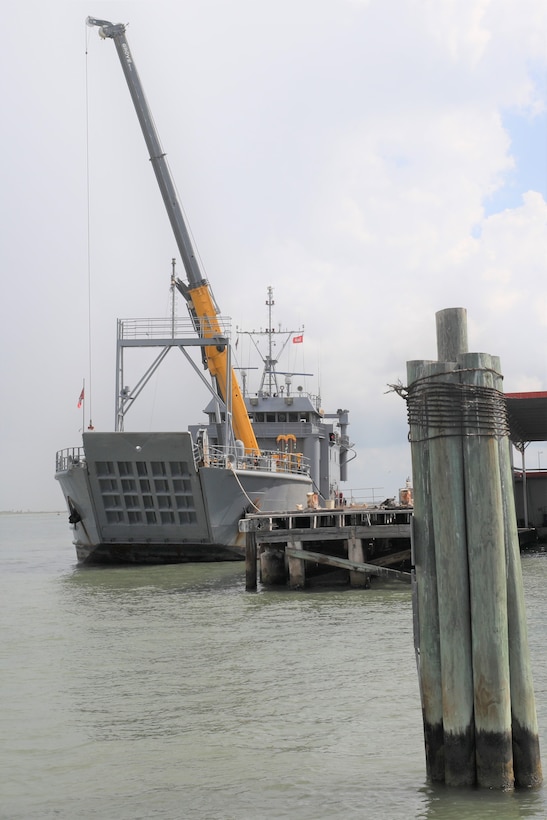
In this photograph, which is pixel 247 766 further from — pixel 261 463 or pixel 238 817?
pixel 261 463

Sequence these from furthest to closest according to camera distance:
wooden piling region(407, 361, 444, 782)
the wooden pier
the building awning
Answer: the building awning
the wooden pier
wooden piling region(407, 361, 444, 782)

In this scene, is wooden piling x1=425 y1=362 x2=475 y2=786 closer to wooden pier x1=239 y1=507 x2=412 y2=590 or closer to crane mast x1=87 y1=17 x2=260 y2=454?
wooden pier x1=239 y1=507 x2=412 y2=590

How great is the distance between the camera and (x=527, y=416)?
112 ft

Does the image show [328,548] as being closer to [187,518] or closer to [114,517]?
[187,518]

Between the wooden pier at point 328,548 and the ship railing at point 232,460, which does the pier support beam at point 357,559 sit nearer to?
the wooden pier at point 328,548

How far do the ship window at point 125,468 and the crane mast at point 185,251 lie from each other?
16.7 ft

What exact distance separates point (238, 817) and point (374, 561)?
13.2 metres

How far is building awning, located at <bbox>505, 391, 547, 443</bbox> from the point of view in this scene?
29453 mm

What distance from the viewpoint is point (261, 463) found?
28.6m

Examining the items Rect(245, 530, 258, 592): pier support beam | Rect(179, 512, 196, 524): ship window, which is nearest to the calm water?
Rect(245, 530, 258, 592): pier support beam

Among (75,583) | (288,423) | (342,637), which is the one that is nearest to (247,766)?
(342,637)

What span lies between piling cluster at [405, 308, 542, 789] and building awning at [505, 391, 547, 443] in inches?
878

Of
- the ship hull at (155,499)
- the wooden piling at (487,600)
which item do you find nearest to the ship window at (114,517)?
the ship hull at (155,499)

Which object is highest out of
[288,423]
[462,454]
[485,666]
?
[288,423]
